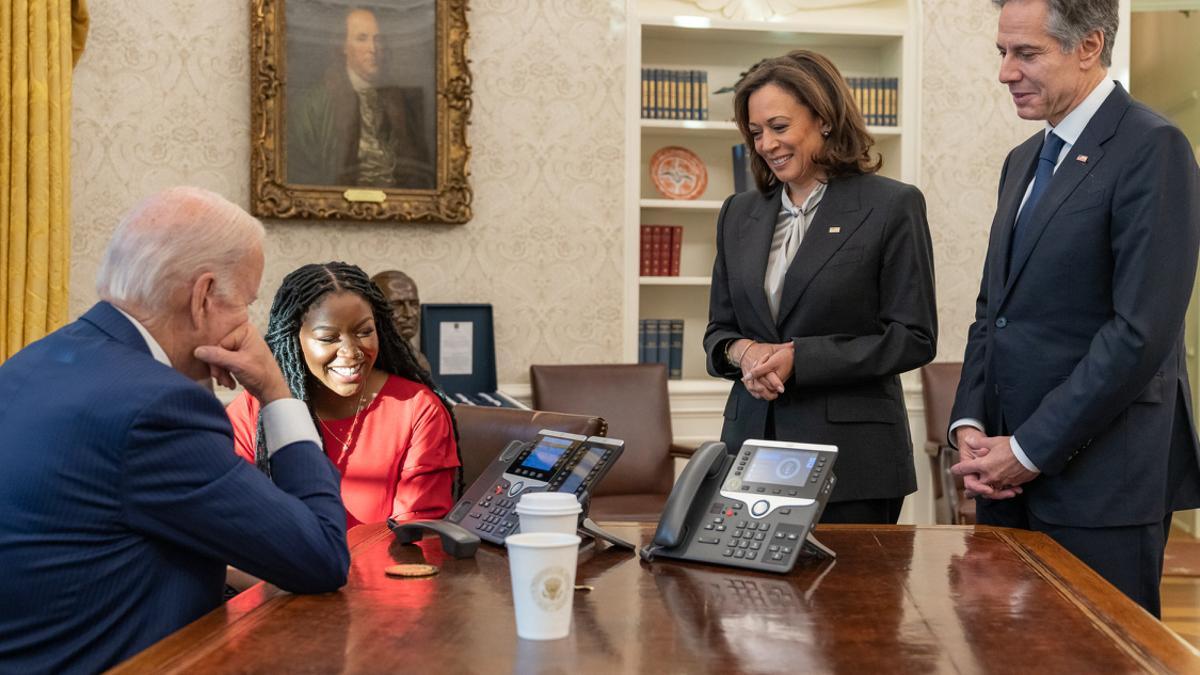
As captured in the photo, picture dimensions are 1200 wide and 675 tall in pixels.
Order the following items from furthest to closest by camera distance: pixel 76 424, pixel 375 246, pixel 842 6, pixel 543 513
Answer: pixel 842 6 < pixel 375 246 < pixel 543 513 < pixel 76 424

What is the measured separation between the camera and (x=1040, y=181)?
7.42ft

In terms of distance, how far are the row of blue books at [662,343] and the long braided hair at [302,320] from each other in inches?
97.0

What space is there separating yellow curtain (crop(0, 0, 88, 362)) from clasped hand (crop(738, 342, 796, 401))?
264 centimetres

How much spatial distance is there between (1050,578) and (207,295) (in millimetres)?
1203

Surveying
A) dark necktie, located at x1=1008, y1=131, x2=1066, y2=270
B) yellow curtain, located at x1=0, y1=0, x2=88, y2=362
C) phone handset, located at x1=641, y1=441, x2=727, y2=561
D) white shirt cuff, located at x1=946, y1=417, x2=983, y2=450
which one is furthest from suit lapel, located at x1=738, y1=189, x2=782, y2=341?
yellow curtain, located at x1=0, y1=0, x2=88, y2=362

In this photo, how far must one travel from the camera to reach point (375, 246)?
4.66 m

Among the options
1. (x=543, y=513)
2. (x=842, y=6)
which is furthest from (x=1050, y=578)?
(x=842, y=6)

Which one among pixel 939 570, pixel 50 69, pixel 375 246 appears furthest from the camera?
pixel 375 246

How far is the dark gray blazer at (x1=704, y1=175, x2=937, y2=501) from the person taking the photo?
96.1 inches

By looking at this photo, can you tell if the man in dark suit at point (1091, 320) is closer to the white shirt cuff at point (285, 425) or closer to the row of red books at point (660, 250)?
the white shirt cuff at point (285, 425)

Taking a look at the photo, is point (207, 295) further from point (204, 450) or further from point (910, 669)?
point (910, 669)

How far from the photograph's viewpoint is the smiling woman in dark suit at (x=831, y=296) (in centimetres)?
245

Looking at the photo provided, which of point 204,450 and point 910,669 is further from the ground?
point 204,450

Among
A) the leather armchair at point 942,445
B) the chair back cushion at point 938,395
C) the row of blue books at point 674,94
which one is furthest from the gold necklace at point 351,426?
the chair back cushion at point 938,395
